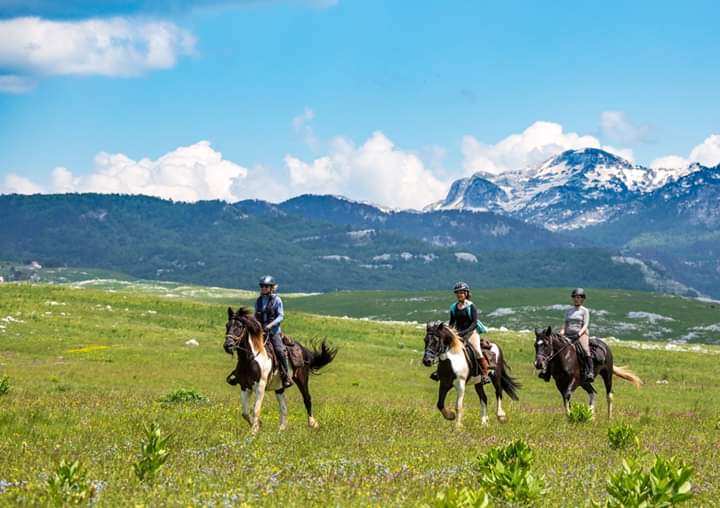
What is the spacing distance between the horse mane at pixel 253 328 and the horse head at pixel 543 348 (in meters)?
8.34

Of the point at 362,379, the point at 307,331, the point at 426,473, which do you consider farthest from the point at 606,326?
the point at 426,473

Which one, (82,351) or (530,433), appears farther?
(82,351)

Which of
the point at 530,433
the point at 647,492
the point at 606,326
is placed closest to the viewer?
the point at 647,492

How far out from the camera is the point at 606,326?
5453 inches

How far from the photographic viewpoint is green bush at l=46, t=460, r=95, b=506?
9.17 meters

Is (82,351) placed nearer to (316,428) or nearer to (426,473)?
(316,428)

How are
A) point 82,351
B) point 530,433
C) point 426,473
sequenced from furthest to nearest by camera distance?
point 82,351
point 530,433
point 426,473

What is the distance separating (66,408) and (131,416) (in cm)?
264

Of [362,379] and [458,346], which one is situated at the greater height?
[458,346]

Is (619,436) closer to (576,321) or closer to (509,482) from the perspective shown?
(509,482)

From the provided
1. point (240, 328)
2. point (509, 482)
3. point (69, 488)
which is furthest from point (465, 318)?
point (69, 488)

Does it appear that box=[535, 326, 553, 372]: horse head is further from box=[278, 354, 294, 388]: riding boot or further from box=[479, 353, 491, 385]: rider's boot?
box=[278, 354, 294, 388]: riding boot

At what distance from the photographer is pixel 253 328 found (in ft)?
63.9

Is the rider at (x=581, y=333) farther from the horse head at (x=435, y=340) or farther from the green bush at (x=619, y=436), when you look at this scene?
the green bush at (x=619, y=436)
